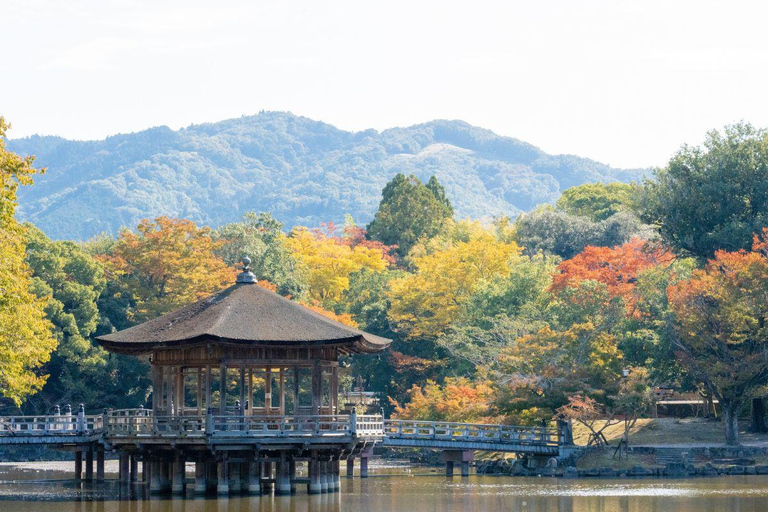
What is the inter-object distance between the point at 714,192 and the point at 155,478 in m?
31.1

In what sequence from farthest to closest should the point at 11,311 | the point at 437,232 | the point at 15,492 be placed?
the point at 437,232
the point at 15,492
the point at 11,311

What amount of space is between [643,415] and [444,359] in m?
13.2

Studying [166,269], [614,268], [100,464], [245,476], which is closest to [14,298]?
[245,476]

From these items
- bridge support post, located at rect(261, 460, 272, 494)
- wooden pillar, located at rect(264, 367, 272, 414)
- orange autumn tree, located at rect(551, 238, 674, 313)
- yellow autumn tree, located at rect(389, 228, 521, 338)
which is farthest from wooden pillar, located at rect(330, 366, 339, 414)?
yellow autumn tree, located at rect(389, 228, 521, 338)

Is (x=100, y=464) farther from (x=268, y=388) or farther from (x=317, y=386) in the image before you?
(x=317, y=386)

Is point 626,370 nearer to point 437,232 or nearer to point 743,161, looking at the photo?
point 743,161

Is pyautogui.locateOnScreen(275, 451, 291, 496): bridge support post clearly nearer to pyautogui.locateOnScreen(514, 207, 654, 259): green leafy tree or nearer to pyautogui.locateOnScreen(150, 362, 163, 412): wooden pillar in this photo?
pyautogui.locateOnScreen(150, 362, 163, 412): wooden pillar

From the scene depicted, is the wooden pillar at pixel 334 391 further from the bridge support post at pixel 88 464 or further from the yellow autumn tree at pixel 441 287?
the yellow autumn tree at pixel 441 287

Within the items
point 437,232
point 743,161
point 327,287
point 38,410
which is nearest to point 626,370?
point 743,161

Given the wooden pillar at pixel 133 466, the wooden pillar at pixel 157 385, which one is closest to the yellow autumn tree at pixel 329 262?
the wooden pillar at pixel 133 466

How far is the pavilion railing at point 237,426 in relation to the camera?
40.0 m

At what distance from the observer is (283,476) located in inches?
1634

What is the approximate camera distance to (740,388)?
53344 mm

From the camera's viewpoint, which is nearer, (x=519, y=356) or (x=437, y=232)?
(x=519, y=356)
